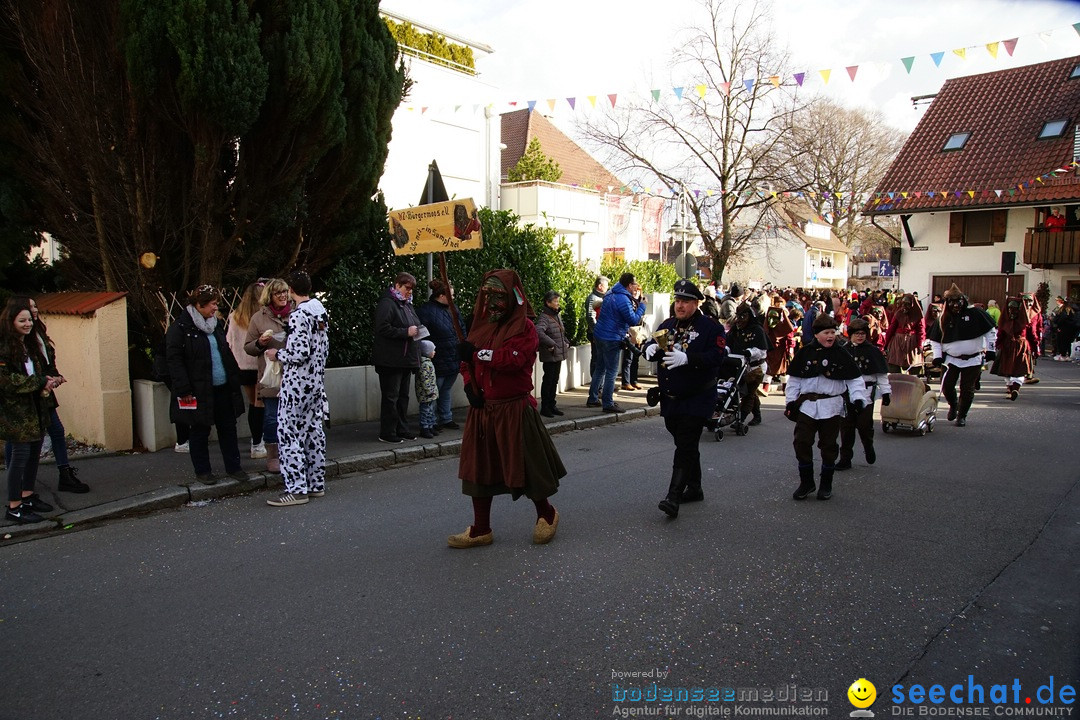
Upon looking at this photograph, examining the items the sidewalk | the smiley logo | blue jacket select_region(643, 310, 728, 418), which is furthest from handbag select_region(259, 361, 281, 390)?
the smiley logo

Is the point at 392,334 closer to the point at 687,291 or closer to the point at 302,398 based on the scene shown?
the point at 302,398

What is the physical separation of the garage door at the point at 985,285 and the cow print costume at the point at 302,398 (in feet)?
87.1

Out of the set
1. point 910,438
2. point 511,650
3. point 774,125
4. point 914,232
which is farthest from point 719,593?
point 914,232

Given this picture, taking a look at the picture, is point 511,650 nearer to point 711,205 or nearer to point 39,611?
point 39,611

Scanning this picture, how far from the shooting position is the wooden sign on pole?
8.57 metres

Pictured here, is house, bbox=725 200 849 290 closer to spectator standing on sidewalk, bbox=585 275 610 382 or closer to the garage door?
the garage door

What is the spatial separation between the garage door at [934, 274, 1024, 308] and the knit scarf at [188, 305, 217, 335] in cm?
2710

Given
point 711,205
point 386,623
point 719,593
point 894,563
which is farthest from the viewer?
point 711,205

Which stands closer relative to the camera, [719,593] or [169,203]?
[719,593]

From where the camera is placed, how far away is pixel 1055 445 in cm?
911

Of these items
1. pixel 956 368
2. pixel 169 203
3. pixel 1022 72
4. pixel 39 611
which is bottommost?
pixel 39 611

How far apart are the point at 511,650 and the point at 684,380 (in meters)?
3.02

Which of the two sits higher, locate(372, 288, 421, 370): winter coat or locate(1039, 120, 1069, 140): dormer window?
locate(1039, 120, 1069, 140): dormer window

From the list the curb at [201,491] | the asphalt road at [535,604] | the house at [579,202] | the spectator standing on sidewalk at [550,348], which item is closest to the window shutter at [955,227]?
the house at [579,202]
